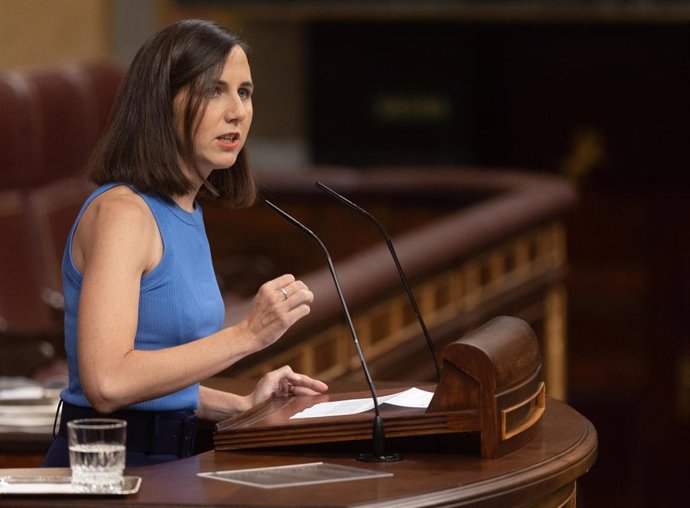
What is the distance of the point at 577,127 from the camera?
29.1ft

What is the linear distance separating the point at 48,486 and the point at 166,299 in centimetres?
39

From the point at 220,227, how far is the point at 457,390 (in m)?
4.77

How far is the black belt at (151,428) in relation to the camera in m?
2.22

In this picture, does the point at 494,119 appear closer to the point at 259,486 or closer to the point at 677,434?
the point at 677,434

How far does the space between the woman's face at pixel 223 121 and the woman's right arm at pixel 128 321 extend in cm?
14

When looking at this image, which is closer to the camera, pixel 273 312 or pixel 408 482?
pixel 408 482

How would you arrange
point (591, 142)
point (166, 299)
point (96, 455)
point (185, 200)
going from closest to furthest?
point (96, 455)
point (166, 299)
point (185, 200)
point (591, 142)

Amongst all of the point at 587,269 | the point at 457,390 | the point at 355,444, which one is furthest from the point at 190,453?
the point at 587,269

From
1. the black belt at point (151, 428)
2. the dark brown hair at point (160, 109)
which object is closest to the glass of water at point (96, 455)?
the black belt at point (151, 428)

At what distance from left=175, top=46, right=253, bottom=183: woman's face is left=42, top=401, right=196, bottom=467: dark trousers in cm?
37

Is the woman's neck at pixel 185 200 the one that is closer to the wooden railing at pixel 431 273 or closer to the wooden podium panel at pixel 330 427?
the wooden podium panel at pixel 330 427

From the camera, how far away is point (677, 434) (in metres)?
8.55

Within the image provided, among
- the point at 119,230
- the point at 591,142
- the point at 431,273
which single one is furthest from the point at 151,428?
the point at 591,142

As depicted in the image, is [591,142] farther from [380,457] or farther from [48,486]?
[48,486]
